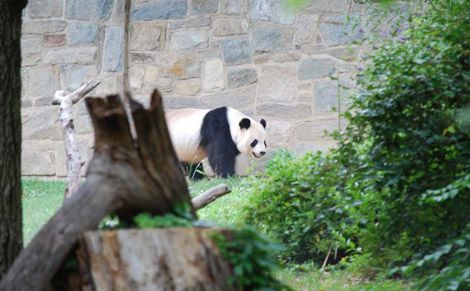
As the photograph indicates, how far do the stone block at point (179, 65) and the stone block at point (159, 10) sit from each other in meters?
0.48

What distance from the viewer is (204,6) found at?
11.7 meters

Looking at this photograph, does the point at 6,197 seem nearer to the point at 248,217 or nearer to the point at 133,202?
the point at 133,202

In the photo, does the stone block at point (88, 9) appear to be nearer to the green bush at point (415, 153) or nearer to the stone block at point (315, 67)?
the stone block at point (315, 67)

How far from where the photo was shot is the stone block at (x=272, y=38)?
1160 cm

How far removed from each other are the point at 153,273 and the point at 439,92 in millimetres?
2275

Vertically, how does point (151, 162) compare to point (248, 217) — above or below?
above

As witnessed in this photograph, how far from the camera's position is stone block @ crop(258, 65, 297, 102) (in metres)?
11.6

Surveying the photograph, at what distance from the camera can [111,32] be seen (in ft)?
38.8

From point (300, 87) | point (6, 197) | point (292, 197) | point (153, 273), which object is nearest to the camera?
point (153, 273)

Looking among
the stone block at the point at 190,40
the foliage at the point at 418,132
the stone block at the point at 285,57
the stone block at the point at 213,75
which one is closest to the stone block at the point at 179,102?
the stone block at the point at 213,75

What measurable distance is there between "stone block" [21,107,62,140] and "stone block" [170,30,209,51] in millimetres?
1789

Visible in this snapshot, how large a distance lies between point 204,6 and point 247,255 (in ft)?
28.4

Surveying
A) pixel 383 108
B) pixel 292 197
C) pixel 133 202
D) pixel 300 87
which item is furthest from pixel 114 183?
pixel 300 87

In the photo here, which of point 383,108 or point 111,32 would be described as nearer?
point 383,108
